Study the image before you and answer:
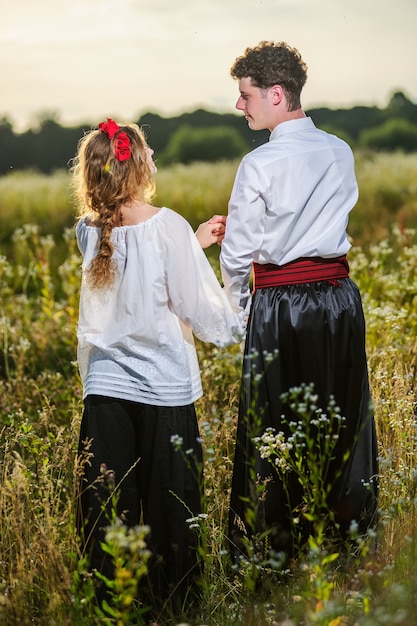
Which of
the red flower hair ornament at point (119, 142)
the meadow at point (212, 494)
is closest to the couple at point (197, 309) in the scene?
the red flower hair ornament at point (119, 142)

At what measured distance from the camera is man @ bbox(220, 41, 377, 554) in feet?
11.5

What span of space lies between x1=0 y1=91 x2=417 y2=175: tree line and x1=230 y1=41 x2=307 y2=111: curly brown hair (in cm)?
2575

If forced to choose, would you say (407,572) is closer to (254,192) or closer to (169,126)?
(254,192)

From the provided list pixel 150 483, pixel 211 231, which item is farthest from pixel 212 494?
pixel 211 231

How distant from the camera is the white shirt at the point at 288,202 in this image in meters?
3.49

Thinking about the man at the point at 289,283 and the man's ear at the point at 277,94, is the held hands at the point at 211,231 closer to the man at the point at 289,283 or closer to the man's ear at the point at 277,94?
the man at the point at 289,283

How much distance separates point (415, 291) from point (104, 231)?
10.8ft

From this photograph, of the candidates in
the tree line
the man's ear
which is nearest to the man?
the man's ear

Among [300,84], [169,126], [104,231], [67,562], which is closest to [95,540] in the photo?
[67,562]

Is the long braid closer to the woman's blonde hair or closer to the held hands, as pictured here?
the woman's blonde hair

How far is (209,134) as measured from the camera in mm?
33469

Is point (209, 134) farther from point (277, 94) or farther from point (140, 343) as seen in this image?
point (140, 343)

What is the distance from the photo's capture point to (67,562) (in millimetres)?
3545

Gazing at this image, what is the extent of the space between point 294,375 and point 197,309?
600 millimetres
